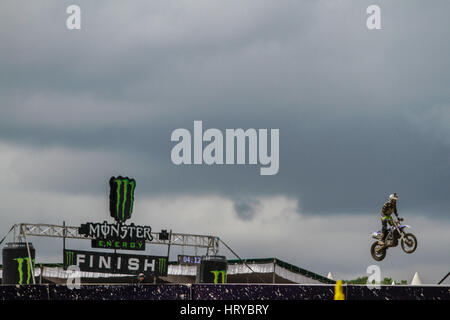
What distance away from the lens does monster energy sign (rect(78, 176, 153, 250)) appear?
49.3 m

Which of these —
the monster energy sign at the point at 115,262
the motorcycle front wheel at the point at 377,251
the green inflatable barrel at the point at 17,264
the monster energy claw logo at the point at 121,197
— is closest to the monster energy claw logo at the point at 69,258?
the monster energy sign at the point at 115,262

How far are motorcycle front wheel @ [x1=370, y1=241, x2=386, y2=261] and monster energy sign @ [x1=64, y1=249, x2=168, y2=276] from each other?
26.0m

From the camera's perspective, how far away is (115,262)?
50.2m

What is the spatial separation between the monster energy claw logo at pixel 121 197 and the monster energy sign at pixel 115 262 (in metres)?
2.69

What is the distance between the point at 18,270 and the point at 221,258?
1295 centimetres

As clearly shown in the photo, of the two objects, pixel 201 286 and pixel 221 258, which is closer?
pixel 201 286

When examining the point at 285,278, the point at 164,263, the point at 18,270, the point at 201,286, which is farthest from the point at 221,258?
the point at 201,286

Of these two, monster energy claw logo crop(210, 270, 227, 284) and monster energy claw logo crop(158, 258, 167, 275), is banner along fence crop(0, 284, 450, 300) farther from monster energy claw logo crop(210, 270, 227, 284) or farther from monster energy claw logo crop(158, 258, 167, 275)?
monster energy claw logo crop(158, 258, 167, 275)

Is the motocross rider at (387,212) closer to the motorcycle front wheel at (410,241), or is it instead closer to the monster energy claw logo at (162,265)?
the motorcycle front wheel at (410,241)

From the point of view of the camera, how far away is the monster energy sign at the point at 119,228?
49.3 metres

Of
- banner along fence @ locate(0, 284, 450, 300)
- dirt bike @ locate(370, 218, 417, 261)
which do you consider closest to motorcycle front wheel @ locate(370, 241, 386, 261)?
dirt bike @ locate(370, 218, 417, 261)

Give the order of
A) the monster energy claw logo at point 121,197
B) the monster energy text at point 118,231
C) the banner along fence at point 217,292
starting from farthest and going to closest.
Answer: the monster energy claw logo at point 121,197
the monster energy text at point 118,231
the banner along fence at point 217,292
